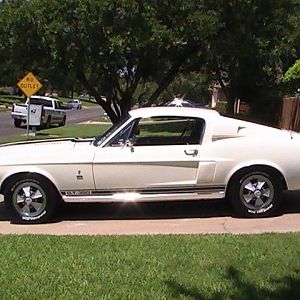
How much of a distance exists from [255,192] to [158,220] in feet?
4.28

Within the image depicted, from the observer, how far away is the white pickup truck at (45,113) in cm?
3528

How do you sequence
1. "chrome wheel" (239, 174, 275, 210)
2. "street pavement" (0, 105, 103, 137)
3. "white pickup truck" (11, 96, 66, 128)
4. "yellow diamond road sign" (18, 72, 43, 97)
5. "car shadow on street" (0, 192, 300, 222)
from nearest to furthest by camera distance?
"chrome wheel" (239, 174, 275, 210), "car shadow on street" (0, 192, 300, 222), "yellow diamond road sign" (18, 72, 43, 97), "street pavement" (0, 105, 103, 137), "white pickup truck" (11, 96, 66, 128)

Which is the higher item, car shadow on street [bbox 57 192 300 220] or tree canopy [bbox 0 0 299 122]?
tree canopy [bbox 0 0 299 122]

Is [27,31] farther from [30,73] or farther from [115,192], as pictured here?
[115,192]

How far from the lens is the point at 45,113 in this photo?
35938 mm

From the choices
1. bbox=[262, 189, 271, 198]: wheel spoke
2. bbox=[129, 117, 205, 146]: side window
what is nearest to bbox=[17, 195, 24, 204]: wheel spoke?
Answer: bbox=[129, 117, 205, 146]: side window

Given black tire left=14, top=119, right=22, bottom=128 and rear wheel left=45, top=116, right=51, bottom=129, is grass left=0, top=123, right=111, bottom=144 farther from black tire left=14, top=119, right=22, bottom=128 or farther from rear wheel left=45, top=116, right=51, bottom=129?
black tire left=14, top=119, right=22, bottom=128

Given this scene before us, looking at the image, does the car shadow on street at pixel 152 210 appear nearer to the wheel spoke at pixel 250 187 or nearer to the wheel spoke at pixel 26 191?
the wheel spoke at pixel 250 187

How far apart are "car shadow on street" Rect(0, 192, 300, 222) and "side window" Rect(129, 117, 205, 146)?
1.01 meters

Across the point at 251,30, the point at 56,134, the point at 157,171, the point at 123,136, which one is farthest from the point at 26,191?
the point at 56,134

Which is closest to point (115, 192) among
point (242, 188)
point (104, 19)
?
point (242, 188)

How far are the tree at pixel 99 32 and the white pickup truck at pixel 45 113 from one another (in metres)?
14.2

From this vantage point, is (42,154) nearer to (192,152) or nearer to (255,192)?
(192,152)

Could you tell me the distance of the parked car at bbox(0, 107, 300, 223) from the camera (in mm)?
7848
